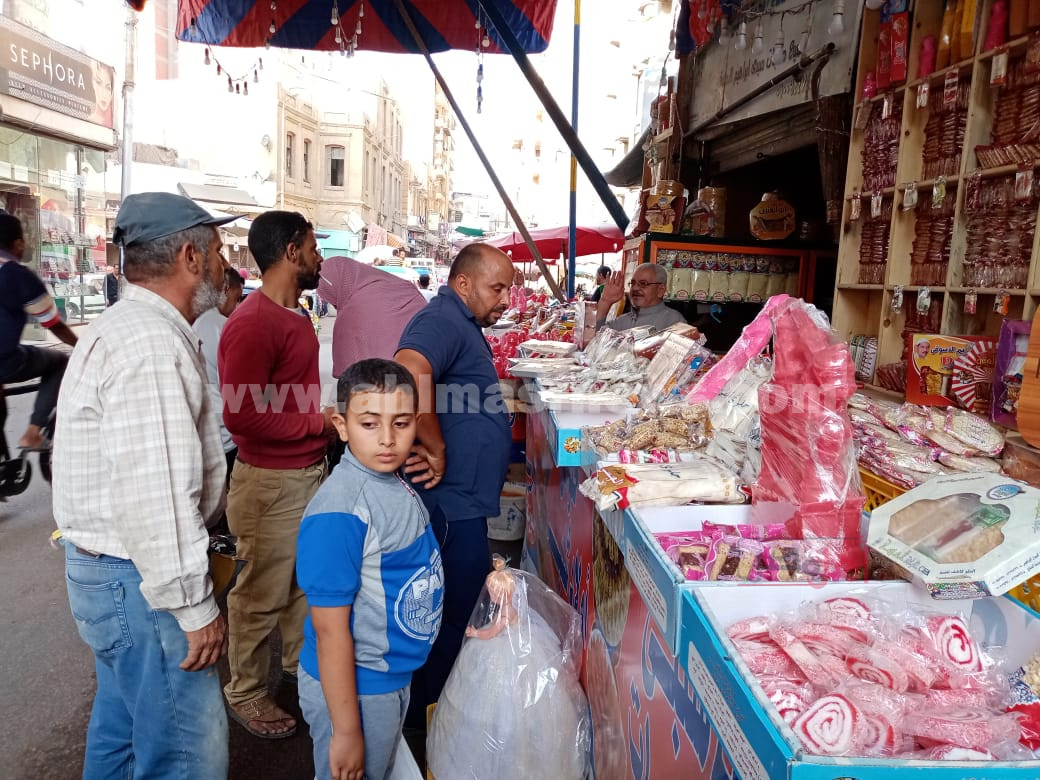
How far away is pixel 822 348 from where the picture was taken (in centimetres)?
146

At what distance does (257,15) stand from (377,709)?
21.3 ft

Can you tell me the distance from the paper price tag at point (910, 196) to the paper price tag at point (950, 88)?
0.37m

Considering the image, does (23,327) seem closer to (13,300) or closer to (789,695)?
(13,300)

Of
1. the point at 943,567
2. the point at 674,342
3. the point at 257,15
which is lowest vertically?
the point at 943,567

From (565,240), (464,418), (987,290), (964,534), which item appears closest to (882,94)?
(987,290)

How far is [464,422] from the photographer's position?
7.86 feet

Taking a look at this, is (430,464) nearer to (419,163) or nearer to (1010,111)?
(1010,111)

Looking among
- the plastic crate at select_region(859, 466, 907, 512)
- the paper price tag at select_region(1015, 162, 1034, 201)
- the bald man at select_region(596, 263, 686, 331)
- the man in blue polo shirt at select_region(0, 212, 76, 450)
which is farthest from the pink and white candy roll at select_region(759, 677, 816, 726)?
the man in blue polo shirt at select_region(0, 212, 76, 450)

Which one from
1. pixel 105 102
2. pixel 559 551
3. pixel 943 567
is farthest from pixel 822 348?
pixel 105 102

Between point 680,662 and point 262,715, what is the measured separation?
214 centimetres

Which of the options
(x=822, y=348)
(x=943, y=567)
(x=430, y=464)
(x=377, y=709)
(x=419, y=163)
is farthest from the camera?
(x=419, y=163)

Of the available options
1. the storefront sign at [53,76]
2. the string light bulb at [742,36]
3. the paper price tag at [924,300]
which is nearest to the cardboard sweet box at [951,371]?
the paper price tag at [924,300]

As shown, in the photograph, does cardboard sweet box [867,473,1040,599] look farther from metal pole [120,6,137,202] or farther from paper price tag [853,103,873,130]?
metal pole [120,6,137,202]

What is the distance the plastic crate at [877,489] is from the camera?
1.91m
